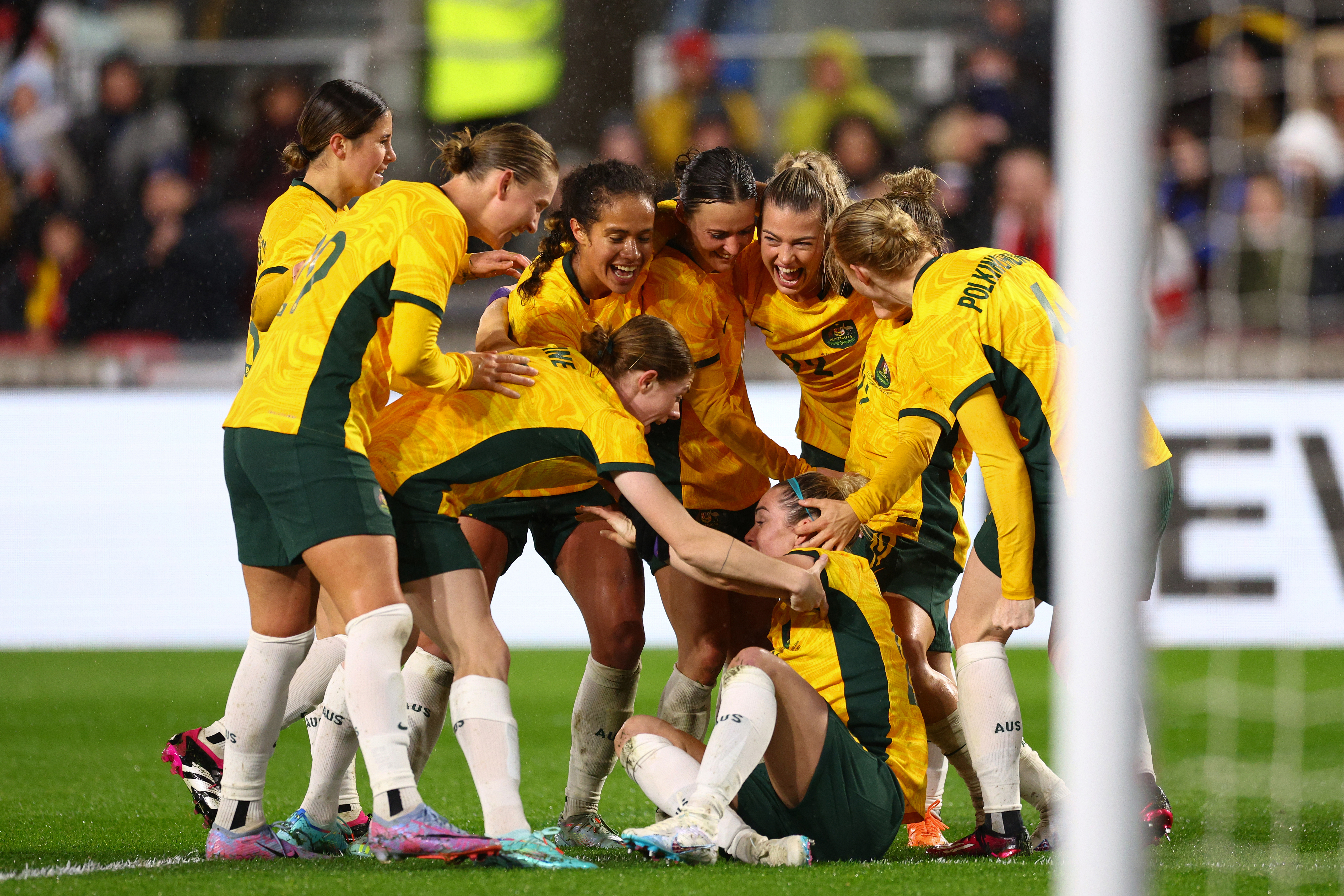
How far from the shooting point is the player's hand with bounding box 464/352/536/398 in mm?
3410

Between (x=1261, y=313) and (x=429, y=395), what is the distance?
4905 mm

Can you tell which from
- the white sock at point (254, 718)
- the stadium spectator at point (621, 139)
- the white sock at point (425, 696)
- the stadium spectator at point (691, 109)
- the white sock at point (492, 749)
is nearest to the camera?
the white sock at point (492, 749)

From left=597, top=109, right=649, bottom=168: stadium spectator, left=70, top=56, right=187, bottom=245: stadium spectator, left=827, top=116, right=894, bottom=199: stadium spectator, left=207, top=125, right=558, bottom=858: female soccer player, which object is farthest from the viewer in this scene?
left=597, top=109, right=649, bottom=168: stadium spectator

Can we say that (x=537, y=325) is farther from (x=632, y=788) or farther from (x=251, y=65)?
(x=251, y=65)

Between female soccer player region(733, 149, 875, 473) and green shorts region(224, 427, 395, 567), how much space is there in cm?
140

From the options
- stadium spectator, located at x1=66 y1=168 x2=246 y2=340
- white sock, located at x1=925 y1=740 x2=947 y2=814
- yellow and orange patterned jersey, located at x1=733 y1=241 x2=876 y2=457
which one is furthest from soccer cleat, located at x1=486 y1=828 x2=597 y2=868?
stadium spectator, located at x1=66 y1=168 x2=246 y2=340

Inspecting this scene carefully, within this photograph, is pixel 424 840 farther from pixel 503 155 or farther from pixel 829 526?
pixel 503 155

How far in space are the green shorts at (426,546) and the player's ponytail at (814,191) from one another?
50.9 inches

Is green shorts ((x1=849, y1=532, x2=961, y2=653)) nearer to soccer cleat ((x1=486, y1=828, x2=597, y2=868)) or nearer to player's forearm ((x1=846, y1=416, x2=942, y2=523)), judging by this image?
player's forearm ((x1=846, y1=416, x2=942, y2=523))

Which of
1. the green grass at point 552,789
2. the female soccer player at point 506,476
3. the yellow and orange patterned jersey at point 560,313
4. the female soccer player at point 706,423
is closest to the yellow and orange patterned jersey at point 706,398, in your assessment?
the female soccer player at point 706,423

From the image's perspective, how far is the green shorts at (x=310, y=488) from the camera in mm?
3125

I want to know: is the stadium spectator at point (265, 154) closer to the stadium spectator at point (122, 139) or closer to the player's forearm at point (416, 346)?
the stadium spectator at point (122, 139)

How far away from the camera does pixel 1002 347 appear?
3379 millimetres

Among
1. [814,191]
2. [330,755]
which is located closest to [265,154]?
[814,191]
